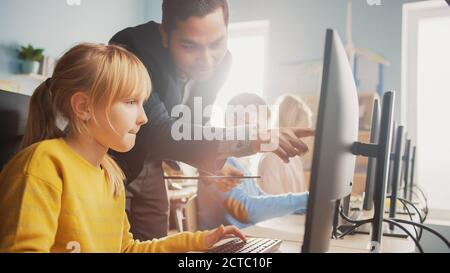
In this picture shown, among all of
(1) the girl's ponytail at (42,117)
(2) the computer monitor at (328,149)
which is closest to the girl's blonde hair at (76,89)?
(1) the girl's ponytail at (42,117)

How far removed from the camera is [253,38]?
4.11ft

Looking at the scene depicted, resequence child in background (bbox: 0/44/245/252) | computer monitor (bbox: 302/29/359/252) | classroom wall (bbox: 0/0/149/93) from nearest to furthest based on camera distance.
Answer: computer monitor (bbox: 302/29/359/252)
child in background (bbox: 0/44/245/252)
classroom wall (bbox: 0/0/149/93)

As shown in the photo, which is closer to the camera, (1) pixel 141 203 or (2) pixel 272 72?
(1) pixel 141 203

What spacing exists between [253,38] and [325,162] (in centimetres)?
82

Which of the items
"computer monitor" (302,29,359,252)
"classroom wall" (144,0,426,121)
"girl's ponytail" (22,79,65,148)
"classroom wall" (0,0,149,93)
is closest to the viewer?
"computer monitor" (302,29,359,252)

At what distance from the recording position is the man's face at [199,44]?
1113 mm

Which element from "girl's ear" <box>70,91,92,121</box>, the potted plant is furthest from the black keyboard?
the potted plant

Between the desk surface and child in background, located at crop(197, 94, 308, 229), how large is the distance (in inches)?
1.1

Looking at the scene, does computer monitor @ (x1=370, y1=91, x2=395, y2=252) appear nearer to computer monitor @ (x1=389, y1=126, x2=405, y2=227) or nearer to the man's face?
computer monitor @ (x1=389, y1=126, x2=405, y2=227)

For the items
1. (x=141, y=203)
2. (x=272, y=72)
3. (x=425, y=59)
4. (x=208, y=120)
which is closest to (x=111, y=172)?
(x=141, y=203)

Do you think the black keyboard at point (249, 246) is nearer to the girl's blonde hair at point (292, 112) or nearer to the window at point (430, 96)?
the girl's blonde hair at point (292, 112)

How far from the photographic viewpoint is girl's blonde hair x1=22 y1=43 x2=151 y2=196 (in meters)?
0.92
